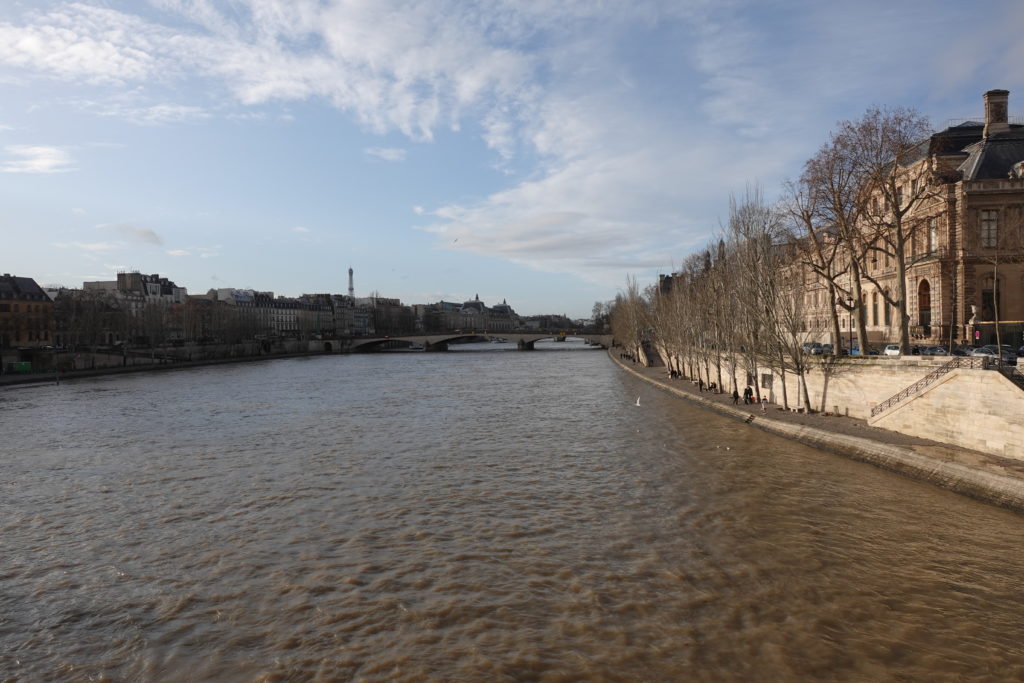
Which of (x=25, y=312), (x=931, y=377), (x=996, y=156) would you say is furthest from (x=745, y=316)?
(x=25, y=312)

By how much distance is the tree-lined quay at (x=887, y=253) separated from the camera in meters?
28.8

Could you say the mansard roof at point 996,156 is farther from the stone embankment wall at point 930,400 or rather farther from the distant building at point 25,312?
the distant building at point 25,312

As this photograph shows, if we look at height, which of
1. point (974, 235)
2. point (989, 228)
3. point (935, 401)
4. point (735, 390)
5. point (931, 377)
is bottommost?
point (735, 390)

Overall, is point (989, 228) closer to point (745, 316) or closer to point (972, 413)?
point (745, 316)

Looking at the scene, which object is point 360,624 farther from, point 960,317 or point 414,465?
point 960,317

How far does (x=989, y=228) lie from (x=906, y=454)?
24339 mm

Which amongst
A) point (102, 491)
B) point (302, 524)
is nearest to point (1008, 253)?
point (302, 524)

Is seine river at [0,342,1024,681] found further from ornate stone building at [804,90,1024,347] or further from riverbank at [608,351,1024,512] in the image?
ornate stone building at [804,90,1024,347]

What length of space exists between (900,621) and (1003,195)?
33.8 meters

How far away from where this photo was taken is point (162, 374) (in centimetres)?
6781

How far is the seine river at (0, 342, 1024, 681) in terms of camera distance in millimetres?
9000

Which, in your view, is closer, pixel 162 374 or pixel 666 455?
pixel 666 455

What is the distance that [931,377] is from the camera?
66.0 ft

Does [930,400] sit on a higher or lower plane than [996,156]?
lower
